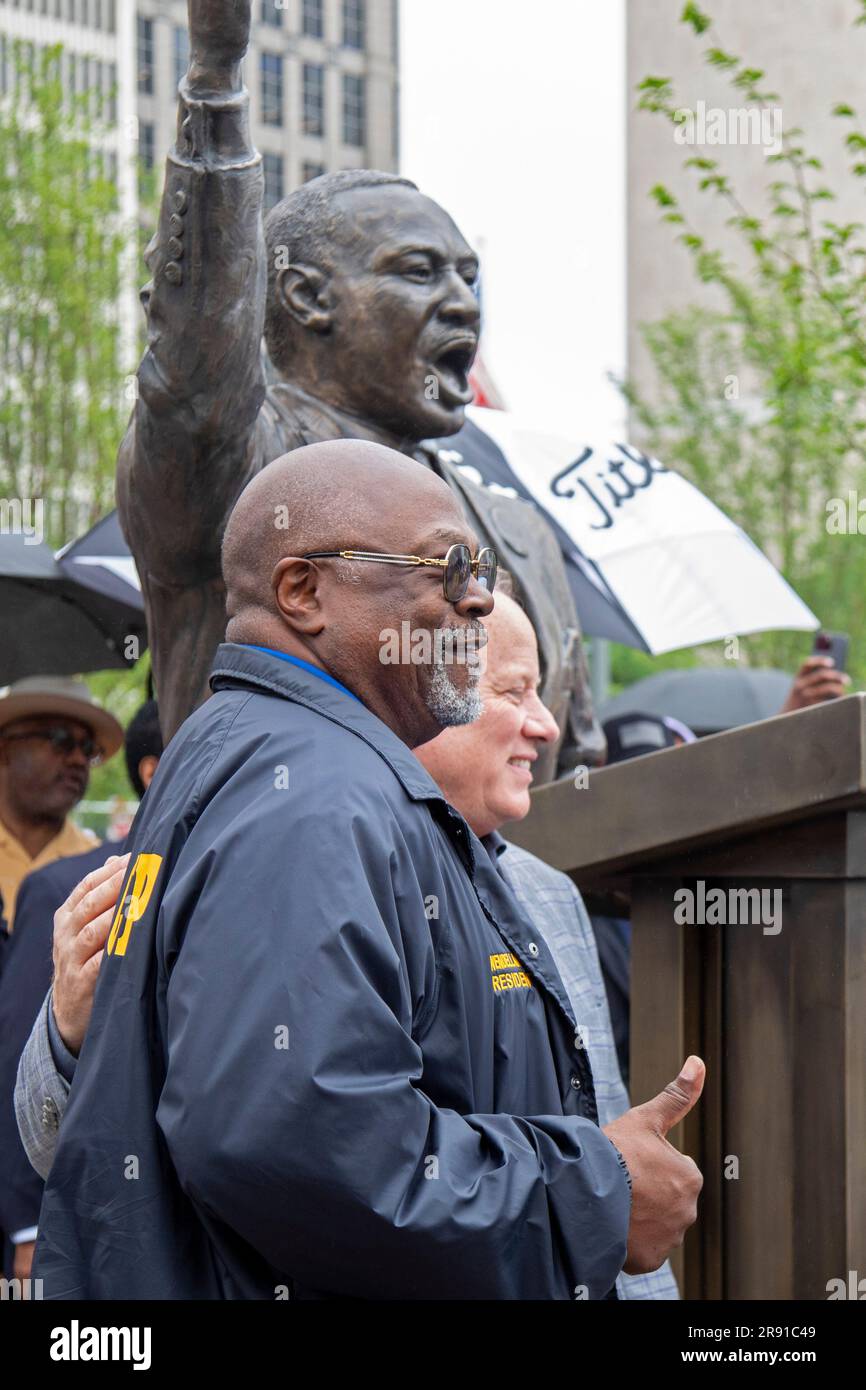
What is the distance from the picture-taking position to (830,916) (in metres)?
2.59

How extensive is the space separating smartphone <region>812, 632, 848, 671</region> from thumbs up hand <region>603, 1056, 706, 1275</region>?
4.11m

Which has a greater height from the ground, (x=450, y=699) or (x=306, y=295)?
(x=306, y=295)

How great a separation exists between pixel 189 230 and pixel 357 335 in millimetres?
684

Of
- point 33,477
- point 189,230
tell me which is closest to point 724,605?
point 189,230

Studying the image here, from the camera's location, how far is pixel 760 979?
2.74m

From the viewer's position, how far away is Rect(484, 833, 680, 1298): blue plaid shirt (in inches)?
129

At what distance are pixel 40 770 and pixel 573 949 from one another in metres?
3.58

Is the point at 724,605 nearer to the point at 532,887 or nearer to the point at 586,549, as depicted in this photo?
the point at 586,549

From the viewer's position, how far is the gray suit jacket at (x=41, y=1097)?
2449 millimetres

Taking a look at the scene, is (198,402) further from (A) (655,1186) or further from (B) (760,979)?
(A) (655,1186)

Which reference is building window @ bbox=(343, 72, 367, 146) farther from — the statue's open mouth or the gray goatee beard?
the gray goatee beard

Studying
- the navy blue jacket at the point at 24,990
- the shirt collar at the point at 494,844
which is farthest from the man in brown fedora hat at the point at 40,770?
the shirt collar at the point at 494,844

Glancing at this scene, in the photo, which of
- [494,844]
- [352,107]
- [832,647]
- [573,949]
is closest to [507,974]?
[494,844]

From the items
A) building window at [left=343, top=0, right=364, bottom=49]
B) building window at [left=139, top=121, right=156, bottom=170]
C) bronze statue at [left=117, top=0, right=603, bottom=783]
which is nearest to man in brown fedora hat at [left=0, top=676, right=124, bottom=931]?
bronze statue at [left=117, top=0, right=603, bottom=783]
